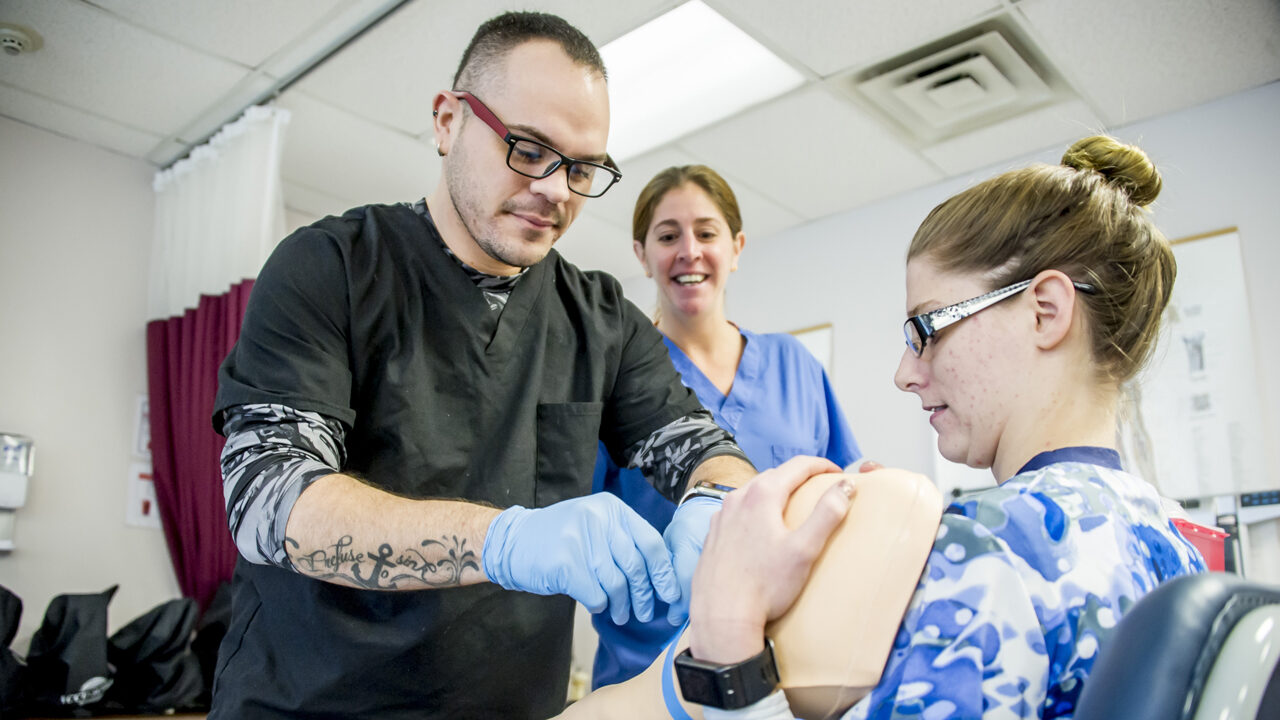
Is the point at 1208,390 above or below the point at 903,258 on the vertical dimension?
below

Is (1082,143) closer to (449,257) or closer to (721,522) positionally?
(721,522)

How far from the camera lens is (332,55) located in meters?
2.74

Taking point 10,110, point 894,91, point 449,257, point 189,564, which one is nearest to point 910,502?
point 449,257

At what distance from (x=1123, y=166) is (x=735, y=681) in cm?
76

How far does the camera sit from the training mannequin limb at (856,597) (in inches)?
26.7

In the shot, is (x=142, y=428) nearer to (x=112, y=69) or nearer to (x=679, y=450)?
(x=112, y=69)

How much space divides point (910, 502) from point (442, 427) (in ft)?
2.38

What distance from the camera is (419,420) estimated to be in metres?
1.20

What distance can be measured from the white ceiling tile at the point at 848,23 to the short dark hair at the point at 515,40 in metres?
1.22

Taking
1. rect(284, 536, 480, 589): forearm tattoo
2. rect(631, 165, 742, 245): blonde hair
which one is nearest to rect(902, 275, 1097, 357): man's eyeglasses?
rect(284, 536, 480, 589): forearm tattoo

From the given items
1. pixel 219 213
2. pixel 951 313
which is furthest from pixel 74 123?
pixel 951 313

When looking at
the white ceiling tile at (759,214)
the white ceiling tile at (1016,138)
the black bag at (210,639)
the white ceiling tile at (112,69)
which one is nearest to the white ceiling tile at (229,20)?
the white ceiling tile at (112,69)

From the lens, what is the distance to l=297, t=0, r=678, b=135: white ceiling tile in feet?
8.12

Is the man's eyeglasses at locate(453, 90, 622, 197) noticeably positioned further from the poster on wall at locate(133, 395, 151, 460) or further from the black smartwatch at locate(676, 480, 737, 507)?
the poster on wall at locate(133, 395, 151, 460)
